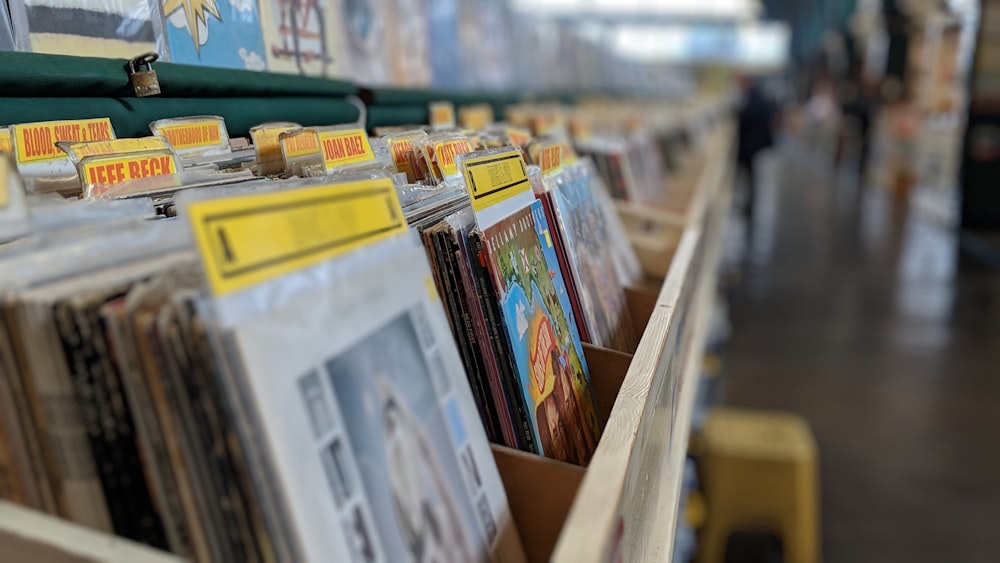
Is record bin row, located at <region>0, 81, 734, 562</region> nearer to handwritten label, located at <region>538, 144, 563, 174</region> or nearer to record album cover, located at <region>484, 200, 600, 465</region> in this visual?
record album cover, located at <region>484, 200, 600, 465</region>

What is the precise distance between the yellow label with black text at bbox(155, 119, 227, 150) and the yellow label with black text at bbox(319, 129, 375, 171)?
275 millimetres

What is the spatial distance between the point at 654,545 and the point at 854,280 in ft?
17.0

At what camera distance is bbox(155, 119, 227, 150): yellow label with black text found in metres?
1.03

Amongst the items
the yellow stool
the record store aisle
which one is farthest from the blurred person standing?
the yellow stool

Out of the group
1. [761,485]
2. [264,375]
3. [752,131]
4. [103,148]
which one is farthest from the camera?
[752,131]

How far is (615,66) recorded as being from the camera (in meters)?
8.76

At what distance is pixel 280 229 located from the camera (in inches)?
17.6

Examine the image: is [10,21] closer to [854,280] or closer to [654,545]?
[654,545]

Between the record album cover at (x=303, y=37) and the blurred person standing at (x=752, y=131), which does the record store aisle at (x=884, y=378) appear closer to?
the blurred person standing at (x=752, y=131)

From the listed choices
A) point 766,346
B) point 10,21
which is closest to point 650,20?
point 766,346

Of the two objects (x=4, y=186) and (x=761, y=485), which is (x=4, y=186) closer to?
(x=4, y=186)

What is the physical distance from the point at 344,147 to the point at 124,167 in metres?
0.27

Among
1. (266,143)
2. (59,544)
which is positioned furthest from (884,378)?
(59,544)

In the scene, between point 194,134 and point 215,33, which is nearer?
point 194,134
